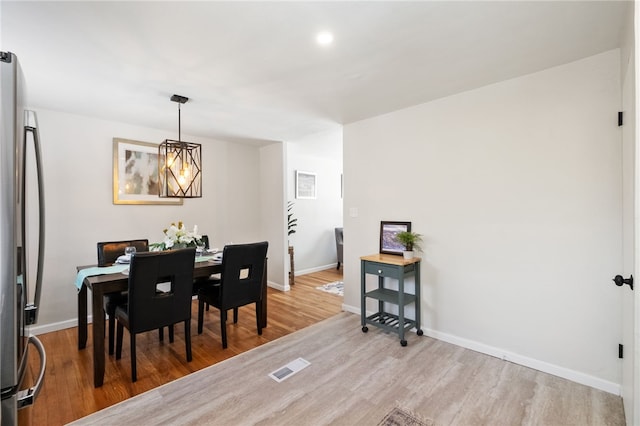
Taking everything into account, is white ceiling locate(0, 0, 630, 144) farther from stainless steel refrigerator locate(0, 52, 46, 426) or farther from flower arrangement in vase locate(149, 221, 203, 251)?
flower arrangement in vase locate(149, 221, 203, 251)

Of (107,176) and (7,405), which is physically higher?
(107,176)

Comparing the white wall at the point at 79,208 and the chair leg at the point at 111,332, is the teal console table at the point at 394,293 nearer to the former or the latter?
the chair leg at the point at 111,332

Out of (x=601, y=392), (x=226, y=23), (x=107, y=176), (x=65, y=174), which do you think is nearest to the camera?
(x=226, y=23)

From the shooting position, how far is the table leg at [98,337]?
7.18 feet

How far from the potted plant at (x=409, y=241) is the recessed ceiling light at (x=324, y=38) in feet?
6.25

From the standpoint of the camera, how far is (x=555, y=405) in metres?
1.95

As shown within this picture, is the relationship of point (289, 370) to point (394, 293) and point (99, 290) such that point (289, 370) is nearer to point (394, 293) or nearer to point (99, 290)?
point (394, 293)

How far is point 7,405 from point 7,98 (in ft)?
3.13

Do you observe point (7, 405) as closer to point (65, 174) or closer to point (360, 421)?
point (360, 421)

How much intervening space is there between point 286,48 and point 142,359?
2.80 meters

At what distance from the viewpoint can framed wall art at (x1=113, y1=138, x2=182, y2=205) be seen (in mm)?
3697

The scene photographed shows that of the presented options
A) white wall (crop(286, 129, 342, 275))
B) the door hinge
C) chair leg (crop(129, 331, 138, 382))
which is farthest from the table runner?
the door hinge

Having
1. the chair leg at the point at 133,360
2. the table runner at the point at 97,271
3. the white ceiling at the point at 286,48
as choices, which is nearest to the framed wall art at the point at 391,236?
the white ceiling at the point at 286,48

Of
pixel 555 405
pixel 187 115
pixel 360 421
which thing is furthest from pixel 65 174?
pixel 555 405
